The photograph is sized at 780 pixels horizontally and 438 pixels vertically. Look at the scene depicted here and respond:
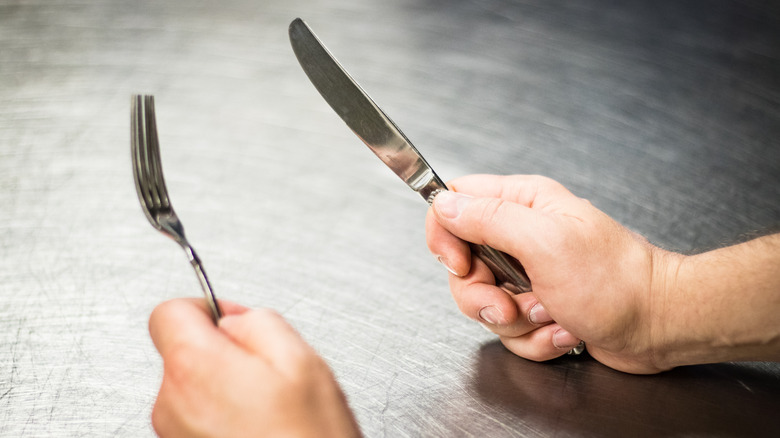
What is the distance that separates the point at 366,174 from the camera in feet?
2.96

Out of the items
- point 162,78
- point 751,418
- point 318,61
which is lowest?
point 751,418

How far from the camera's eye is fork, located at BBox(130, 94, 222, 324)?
1.91ft

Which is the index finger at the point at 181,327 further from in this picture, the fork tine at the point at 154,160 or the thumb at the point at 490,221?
the thumb at the point at 490,221

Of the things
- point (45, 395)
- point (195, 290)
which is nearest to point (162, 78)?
point (195, 290)

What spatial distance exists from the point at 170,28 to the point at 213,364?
0.99 meters

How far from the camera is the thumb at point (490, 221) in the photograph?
59 centimetres

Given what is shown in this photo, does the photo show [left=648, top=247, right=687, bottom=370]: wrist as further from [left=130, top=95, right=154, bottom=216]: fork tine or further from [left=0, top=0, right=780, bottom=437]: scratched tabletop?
[left=130, top=95, right=154, bottom=216]: fork tine

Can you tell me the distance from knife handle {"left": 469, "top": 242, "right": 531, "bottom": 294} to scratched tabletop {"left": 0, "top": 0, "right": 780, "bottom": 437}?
6 cm

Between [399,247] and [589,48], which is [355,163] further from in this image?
[589,48]

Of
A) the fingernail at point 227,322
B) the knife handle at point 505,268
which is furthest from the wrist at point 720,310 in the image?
the fingernail at point 227,322

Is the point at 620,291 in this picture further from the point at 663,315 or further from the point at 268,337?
the point at 268,337

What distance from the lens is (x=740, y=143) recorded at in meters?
0.97

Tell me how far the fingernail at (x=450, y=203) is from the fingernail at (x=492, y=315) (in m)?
0.10

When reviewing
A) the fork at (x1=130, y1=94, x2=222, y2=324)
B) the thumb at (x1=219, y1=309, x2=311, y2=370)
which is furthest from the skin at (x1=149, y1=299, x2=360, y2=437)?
the fork at (x1=130, y1=94, x2=222, y2=324)
